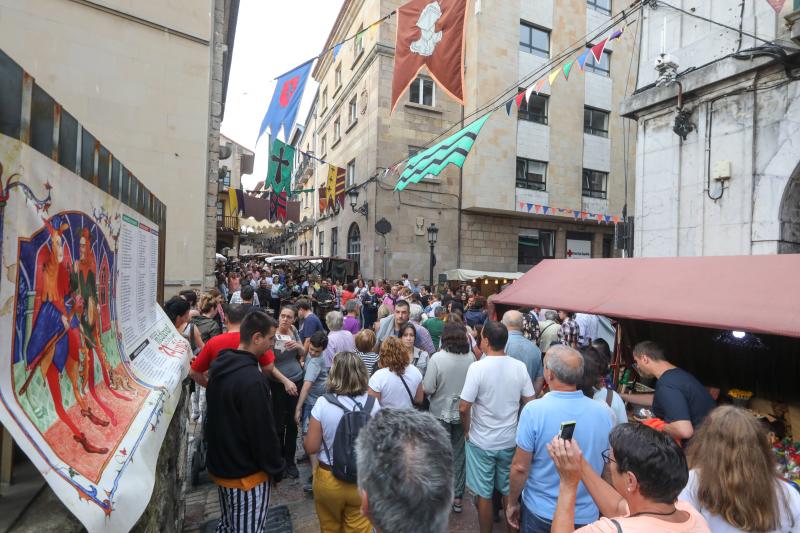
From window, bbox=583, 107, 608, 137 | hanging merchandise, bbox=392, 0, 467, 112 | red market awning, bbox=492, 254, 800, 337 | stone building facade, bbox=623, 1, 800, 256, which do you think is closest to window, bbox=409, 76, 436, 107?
window, bbox=583, 107, 608, 137

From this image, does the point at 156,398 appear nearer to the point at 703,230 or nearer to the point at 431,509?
the point at 431,509

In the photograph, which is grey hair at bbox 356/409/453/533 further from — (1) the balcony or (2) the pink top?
(1) the balcony

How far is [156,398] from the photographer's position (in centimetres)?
230

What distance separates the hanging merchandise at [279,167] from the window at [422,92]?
6556 millimetres

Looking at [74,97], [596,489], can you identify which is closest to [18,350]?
[596,489]

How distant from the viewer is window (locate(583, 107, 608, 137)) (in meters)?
19.5

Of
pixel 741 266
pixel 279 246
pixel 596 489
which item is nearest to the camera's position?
pixel 596 489

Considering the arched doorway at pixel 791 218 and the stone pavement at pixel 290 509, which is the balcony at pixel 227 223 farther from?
the arched doorway at pixel 791 218

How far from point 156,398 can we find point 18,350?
3.54 feet

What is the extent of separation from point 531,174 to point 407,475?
18.8 m

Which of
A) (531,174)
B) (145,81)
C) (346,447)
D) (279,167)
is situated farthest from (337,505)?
(531,174)

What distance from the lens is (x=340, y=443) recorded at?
8.70 feet

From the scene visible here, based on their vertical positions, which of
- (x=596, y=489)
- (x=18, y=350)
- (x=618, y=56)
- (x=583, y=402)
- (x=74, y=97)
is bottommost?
(x=596, y=489)

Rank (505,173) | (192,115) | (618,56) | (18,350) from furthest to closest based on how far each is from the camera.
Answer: (618,56), (505,173), (192,115), (18,350)
